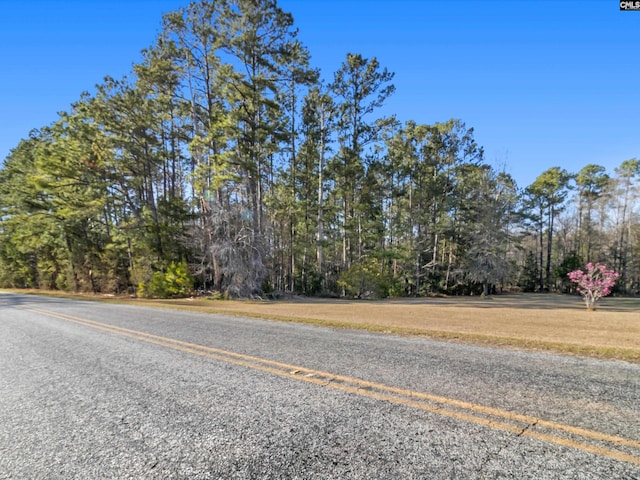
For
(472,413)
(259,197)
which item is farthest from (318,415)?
(259,197)

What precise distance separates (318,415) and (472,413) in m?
1.34

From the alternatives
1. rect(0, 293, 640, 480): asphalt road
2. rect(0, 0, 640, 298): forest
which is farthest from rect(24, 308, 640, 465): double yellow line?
rect(0, 0, 640, 298): forest

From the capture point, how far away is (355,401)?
2965 mm

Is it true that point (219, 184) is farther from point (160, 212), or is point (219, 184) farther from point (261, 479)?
point (261, 479)

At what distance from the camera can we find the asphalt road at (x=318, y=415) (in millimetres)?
2000

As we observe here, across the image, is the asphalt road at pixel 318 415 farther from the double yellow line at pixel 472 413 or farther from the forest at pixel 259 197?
the forest at pixel 259 197

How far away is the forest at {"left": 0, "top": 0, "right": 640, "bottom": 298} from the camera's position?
63.4 ft

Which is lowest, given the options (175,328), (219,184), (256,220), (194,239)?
(175,328)

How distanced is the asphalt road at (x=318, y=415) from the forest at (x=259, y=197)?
1512 cm

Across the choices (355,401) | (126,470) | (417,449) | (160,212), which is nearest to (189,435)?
(126,470)

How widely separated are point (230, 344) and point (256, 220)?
14.7 metres

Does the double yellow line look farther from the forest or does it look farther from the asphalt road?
the forest

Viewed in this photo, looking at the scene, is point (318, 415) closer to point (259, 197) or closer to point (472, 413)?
point (472, 413)

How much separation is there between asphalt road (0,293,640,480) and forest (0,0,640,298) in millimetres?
15125
